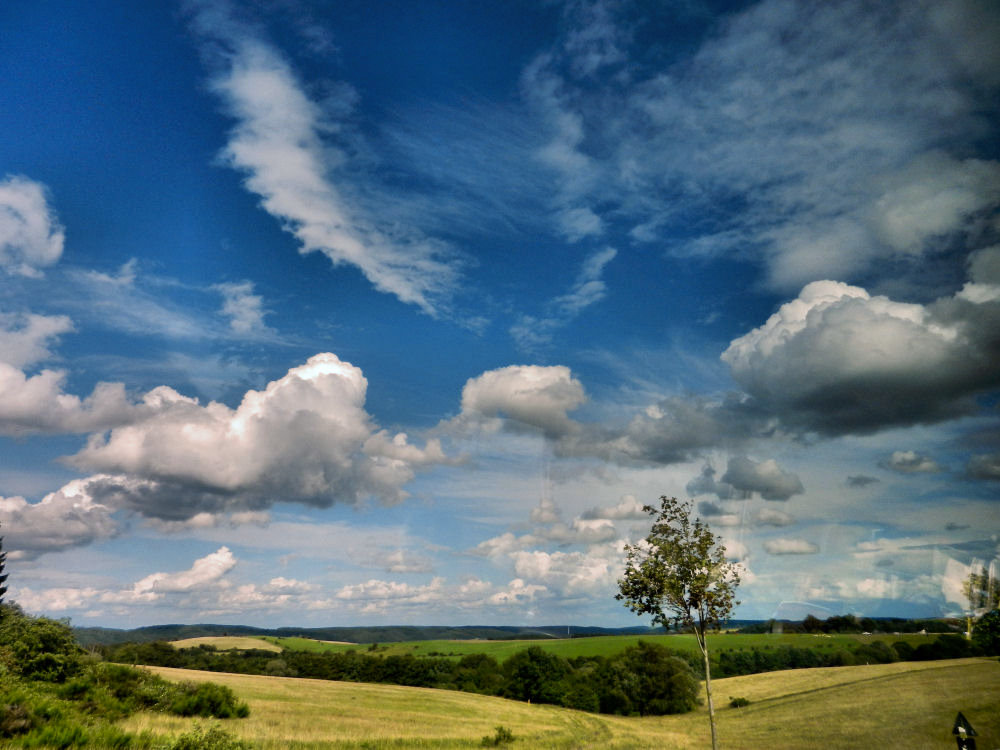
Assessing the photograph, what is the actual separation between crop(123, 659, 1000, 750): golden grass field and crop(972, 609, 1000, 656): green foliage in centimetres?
307

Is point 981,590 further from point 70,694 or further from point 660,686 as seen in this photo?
point 660,686

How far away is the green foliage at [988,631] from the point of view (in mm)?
19986

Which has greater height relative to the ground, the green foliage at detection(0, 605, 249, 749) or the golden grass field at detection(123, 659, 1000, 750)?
the green foliage at detection(0, 605, 249, 749)

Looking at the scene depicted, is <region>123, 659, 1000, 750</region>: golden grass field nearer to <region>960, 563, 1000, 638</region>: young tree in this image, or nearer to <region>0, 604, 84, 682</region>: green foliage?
<region>960, 563, 1000, 638</region>: young tree

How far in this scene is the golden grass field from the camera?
85.3ft

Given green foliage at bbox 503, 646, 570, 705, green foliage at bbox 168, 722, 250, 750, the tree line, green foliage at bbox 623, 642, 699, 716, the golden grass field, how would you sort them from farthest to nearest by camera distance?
green foliage at bbox 503, 646, 570, 705 → the tree line → green foliage at bbox 623, 642, 699, 716 → the golden grass field → green foliage at bbox 168, 722, 250, 750

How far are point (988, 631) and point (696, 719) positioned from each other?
5087 cm

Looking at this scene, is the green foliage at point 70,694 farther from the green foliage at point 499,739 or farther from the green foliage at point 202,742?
the green foliage at point 499,739

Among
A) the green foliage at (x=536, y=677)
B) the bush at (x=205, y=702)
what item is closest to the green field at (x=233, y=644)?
the green foliage at (x=536, y=677)

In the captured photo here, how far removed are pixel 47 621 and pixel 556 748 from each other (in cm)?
2916

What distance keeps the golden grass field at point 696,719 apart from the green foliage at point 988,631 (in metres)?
3.07

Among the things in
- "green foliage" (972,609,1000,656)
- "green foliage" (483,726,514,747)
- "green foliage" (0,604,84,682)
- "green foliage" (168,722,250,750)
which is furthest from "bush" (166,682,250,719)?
"green foliage" (972,609,1000,656)

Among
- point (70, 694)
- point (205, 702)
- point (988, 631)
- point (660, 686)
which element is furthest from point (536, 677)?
point (988, 631)

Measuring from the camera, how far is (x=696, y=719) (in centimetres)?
6244
